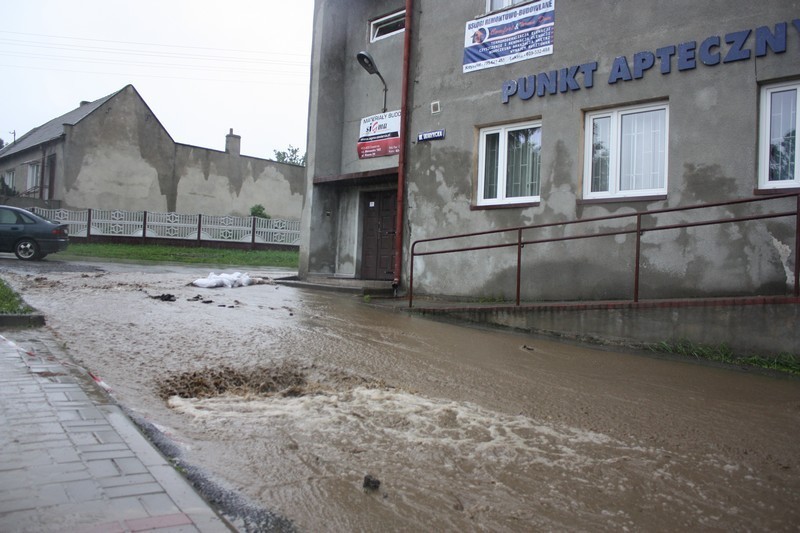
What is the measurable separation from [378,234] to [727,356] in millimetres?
9061

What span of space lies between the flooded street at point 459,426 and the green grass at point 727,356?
0.63 feet

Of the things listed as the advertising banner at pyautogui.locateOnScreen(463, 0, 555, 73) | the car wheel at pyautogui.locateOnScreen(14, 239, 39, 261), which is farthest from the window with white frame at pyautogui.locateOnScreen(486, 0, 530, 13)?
the car wheel at pyautogui.locateOnScreen(14, 239, 39, 261)

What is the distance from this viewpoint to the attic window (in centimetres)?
1388

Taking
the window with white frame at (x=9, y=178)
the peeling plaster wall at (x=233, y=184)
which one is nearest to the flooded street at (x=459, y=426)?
the peeling plaster wall at (x=233, y=184)

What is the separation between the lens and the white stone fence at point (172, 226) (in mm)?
26969

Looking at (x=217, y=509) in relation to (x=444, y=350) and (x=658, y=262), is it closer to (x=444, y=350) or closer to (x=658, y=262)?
(x=444, y=350)

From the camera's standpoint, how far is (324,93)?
48.5 feet

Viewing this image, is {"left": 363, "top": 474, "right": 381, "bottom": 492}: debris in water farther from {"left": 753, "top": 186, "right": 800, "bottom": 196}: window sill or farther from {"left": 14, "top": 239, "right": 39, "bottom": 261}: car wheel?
{"left": 14, "top": 239, "right": 39, "bottom": 261}: car wheel

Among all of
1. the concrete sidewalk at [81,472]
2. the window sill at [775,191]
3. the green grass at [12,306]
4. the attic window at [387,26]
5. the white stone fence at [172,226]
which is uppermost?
the attic window at [387,26]

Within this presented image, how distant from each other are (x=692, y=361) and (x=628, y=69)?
15.3 feet

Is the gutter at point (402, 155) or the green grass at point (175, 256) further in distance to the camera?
the green grass at point (175, 256)

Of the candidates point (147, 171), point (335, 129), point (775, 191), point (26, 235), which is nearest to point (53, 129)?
point (147, 171)

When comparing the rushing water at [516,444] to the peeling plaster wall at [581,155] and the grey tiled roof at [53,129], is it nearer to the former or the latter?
the peeling plaster wall at [581,155]

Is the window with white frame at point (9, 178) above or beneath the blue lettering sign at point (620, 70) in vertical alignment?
above
